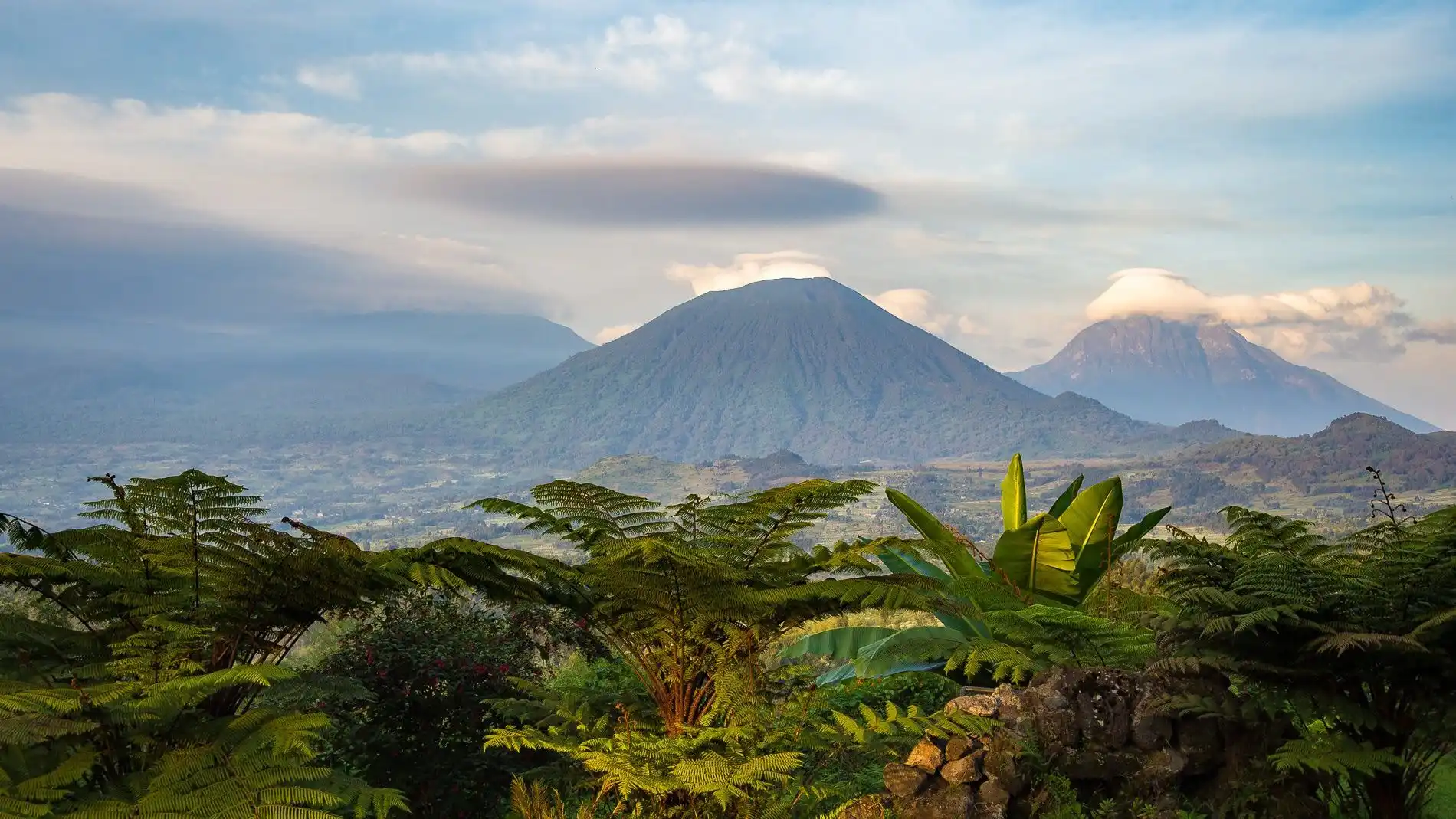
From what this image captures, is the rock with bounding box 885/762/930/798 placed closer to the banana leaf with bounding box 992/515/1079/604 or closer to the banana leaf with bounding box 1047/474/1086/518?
the banana leaf with bounding box 992/515/1079/604

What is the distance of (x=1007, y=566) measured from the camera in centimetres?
755

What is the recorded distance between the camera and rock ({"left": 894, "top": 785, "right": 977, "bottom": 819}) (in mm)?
4648

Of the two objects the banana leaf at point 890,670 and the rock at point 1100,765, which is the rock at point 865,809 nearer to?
the rock at point 1100,765

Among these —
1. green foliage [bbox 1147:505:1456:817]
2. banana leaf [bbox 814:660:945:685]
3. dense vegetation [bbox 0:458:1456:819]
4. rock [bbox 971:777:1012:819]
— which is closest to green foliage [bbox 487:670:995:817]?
dense vegetation [bbox 0:458:1456:819]

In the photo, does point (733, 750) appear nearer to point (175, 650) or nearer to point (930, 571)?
point (175, 650)

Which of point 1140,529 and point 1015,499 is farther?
point 1015,499

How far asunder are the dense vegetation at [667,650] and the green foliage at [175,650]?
1 centimetres

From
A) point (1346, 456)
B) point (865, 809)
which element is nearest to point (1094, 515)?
point (865, 809)

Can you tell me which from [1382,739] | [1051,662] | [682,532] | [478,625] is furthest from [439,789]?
[1382,739]

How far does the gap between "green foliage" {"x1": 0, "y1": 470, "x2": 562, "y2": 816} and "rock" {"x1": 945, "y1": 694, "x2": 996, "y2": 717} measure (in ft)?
6.63

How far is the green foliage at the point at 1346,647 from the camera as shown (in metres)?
4.35

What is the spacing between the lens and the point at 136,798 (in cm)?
372

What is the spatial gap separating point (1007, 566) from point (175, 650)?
212 inches

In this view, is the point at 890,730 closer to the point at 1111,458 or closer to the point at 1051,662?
the point at 1051,662
